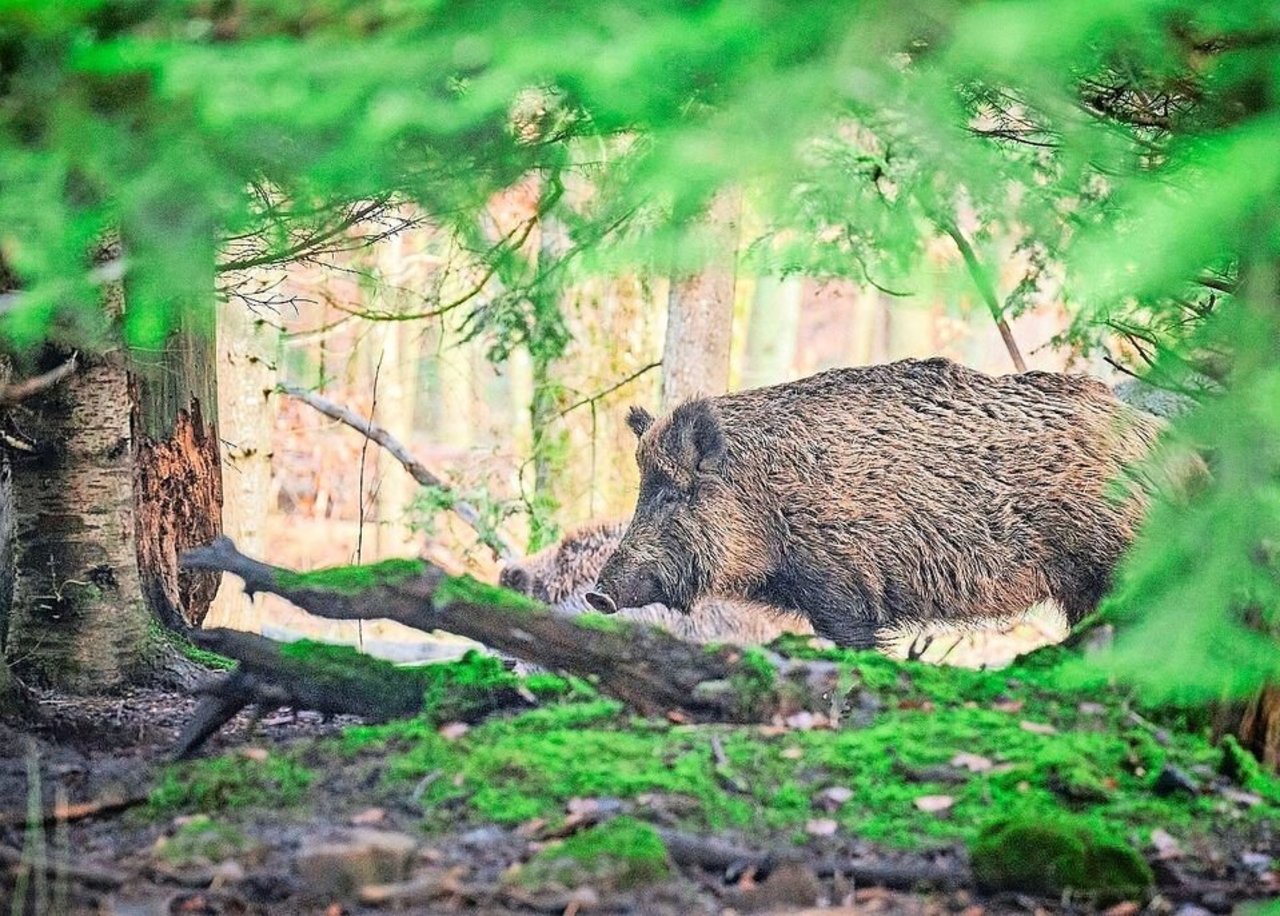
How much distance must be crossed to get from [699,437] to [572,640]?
8.84 ft

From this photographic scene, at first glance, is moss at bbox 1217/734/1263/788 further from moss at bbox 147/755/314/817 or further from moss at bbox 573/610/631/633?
moss at bbox 147/755/314/817

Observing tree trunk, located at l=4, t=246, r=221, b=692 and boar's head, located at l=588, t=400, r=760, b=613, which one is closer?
tree trunk, located at l=4, t=246, r=221, b=692

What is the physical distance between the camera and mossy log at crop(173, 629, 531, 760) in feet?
14.7

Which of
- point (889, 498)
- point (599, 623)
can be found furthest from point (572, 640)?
point (889, 498)

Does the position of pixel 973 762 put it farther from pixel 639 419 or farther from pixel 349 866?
pixel 639 419

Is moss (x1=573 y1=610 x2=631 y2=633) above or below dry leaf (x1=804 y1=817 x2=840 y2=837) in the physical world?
above

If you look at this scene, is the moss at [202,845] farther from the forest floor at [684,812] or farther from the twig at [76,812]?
the twig at [76,812]

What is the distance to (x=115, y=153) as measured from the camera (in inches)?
123

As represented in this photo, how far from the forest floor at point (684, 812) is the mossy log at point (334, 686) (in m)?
0.12

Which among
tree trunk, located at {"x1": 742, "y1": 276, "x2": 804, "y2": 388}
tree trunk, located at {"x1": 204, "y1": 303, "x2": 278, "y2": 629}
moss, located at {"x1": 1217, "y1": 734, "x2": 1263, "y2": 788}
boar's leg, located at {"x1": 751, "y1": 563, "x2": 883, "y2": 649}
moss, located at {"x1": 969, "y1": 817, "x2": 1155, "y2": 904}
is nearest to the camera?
moss, located at {"x1": 969, "y1": 817, "x2": 1155, "y2": 904}

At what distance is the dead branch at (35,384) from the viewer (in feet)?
16.0

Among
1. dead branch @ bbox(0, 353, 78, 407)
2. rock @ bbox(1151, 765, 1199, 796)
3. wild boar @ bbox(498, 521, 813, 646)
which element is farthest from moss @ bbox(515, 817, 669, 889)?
wild boar @ bbox(498, 521, 813, 646)

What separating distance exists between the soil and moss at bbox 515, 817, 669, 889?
2 centimetres

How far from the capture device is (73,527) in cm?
554
